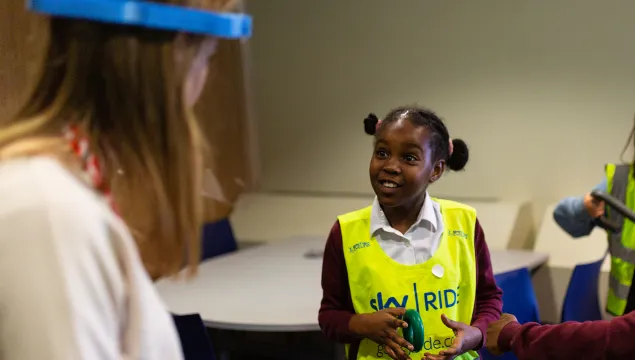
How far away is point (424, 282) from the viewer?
1633 millimetres

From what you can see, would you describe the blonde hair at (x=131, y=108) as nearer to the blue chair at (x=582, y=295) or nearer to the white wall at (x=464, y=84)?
the blue chair at (x=582, y=295)

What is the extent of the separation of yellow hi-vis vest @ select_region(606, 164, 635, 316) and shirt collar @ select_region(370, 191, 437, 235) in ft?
3.27

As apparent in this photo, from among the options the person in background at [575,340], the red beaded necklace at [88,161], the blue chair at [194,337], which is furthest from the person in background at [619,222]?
the red beaded necklace at [88,161]

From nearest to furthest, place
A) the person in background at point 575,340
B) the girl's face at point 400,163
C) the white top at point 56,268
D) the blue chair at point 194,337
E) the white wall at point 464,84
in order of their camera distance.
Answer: the white top at point 56,268 < the person in background at point 575,340 < the girl's face at point 400,163 < the blue chair at point 194,337 < the white wall at point 464,84

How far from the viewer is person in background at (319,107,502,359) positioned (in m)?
1.62

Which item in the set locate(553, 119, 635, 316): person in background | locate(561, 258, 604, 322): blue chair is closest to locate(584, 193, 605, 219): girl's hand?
locate(553, 119, 635, 316): person in background

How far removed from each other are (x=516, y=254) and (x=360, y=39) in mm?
1573

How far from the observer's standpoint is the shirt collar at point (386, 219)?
1.69 meters

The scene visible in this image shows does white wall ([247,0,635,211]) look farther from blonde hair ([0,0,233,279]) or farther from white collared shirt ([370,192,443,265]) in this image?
blonde hair ([0,0,233,279])

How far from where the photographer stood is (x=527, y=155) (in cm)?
384

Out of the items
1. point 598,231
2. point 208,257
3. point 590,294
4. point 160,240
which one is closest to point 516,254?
point 598,231

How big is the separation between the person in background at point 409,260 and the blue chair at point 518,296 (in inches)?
15.0

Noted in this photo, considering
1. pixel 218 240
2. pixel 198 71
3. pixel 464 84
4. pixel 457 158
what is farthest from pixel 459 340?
pixel 464 84

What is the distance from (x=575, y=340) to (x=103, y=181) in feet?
3.43
